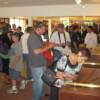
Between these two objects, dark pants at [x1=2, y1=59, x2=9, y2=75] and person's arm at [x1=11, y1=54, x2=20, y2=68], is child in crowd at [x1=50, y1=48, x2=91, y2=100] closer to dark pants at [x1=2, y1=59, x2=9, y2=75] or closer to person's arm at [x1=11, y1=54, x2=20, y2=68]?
person's arm at [x1=11, y1=54, x2=20, y2=68]

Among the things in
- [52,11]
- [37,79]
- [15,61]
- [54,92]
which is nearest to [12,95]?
[15,61]

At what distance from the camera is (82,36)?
11859 millimetres

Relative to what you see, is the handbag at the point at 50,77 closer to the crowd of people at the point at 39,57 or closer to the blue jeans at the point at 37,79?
the crowd of people at the point at 39,57

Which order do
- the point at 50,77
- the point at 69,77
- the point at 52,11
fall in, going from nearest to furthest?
1. the point at 69,77
2. the point at 50,77
3. the point at 52,11

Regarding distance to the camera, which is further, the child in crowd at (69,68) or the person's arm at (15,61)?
the person's arm at (15,61)

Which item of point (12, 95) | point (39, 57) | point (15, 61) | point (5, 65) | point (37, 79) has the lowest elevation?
point (12, 95)

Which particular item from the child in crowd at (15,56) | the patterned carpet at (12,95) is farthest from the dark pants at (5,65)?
the child in crowd at (15,56)

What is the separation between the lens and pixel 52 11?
1187 cm

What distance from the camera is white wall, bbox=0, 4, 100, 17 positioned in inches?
446

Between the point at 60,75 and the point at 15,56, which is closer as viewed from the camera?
the point at 60,75

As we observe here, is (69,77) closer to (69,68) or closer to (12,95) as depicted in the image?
(69,68)

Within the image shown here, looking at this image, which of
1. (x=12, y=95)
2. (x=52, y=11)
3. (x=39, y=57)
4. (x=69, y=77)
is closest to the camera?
(x=69, y=77)

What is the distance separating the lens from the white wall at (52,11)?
11.3 meters

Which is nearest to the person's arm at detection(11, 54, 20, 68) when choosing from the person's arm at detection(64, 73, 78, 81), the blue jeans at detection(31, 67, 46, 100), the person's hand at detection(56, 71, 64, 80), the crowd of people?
the crowd of people
